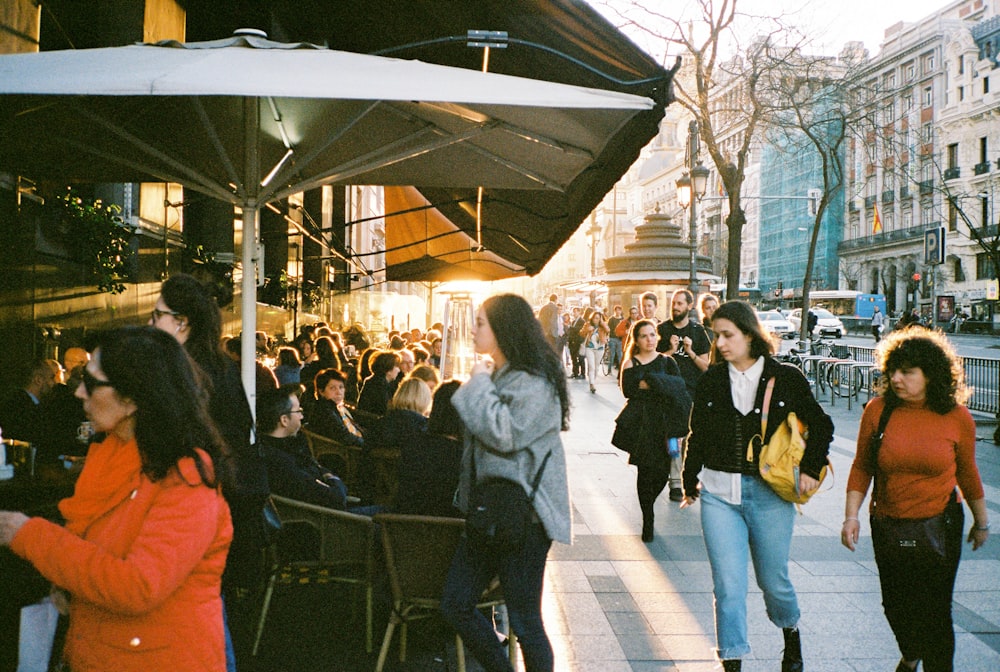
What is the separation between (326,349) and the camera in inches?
385

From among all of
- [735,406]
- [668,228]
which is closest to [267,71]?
[735,406]

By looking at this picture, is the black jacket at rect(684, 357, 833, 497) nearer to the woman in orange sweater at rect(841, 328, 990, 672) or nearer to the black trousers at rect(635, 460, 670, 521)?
the woman in orange sweater at rect(841, 328, 990, 672)

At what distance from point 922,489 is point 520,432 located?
6.30 ft

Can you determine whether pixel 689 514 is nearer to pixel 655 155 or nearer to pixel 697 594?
pixel 697 594

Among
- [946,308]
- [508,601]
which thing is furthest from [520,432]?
[946,308]

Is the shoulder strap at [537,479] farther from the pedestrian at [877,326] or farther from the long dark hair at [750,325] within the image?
the pedestrian at [877,326]

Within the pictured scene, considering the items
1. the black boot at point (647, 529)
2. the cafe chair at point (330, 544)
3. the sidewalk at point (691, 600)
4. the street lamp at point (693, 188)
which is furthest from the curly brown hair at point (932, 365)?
the street lamp at point (693, 188)

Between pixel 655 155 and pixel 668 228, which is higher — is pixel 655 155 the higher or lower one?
the higher one

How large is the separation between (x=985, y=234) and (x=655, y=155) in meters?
57.1

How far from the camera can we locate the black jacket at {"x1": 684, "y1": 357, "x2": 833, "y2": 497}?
4141 mm

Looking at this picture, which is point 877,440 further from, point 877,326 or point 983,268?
point 983,268

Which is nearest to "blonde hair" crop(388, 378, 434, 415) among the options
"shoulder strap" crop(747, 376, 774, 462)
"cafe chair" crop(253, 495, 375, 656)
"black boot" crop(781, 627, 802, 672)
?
"cafe chair" crop(253, 495, 375, 656)

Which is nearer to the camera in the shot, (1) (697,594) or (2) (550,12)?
(2) (550,12)

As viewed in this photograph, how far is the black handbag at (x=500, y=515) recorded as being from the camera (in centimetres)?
342
